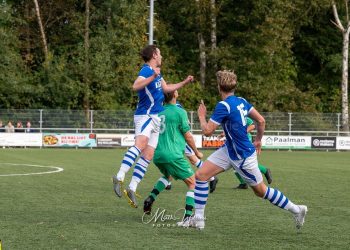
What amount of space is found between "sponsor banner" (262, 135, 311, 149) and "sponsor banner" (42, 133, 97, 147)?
29.2ft

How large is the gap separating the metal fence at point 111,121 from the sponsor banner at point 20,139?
4.14 feet

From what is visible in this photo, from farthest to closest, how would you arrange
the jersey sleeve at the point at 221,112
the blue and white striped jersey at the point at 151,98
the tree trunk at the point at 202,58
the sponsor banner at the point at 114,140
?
the tree trunk at the point at 202,58 → the sponsor banner at the point at 114,140 → the blue and white striped jersey at the point at 151,98 → the jersey sleeve at the point at 221,112

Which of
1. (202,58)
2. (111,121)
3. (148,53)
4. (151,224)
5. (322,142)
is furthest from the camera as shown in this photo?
(202,58)

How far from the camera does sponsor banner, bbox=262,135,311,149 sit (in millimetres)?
43344

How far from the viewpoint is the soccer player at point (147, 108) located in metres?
10.9

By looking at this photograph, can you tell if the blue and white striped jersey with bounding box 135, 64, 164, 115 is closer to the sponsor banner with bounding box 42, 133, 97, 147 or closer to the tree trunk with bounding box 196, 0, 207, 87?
the sponsor banner with bounding box 42, 133, 97, 147

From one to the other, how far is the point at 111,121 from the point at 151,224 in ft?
113

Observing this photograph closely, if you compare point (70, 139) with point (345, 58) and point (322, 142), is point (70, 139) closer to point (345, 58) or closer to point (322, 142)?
point (322, 142)

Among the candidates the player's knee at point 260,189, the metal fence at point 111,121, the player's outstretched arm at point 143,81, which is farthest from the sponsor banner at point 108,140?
the player's knee at point 260,189

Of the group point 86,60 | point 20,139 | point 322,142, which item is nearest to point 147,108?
point 20,139

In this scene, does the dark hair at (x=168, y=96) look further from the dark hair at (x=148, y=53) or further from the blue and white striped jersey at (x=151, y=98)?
the dark hair at (x=148, y=53)

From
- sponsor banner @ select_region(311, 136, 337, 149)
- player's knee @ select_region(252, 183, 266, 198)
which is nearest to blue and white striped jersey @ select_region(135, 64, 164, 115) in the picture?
→ player's knee @ select_region(252, 183, 266, 198)

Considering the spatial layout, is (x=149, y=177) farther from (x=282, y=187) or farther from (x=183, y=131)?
(x=183, y=131)

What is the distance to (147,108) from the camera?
11.2 metres
